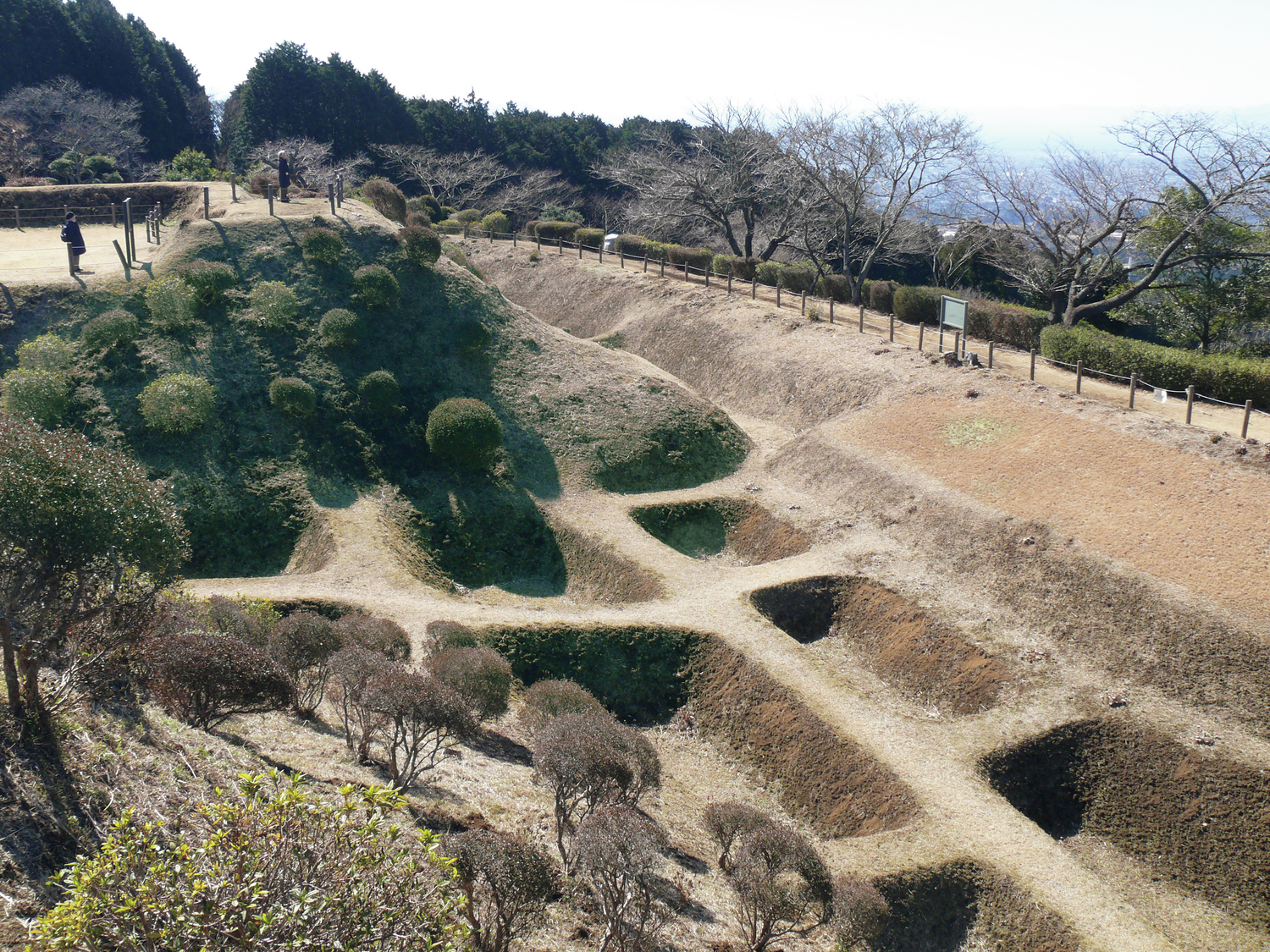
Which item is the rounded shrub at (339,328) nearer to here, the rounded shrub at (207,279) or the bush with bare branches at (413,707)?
the rounded shrub at (207,279)

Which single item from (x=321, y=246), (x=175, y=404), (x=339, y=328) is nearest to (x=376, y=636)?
(x=175, y=404)

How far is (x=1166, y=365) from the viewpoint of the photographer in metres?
27.8

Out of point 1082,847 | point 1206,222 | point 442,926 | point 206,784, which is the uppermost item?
point 1206,222

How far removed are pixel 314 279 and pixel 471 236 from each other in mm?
29672

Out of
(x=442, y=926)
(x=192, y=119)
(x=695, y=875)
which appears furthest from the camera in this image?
(x=192, y=119)

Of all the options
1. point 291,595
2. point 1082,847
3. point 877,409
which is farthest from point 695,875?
point 877,409

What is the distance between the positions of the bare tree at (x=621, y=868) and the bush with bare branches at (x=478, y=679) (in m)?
4.65

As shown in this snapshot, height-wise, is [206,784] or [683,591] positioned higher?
[206,784]

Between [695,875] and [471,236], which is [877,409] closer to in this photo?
[695,875]

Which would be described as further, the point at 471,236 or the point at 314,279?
the point at 471,236

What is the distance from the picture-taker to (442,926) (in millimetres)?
7141

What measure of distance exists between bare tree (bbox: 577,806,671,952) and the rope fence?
2070 centimetres

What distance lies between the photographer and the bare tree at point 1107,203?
32125 millimetres

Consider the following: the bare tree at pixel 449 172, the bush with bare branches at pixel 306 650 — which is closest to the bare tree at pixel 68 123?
the bare tree at pixel 449 172
